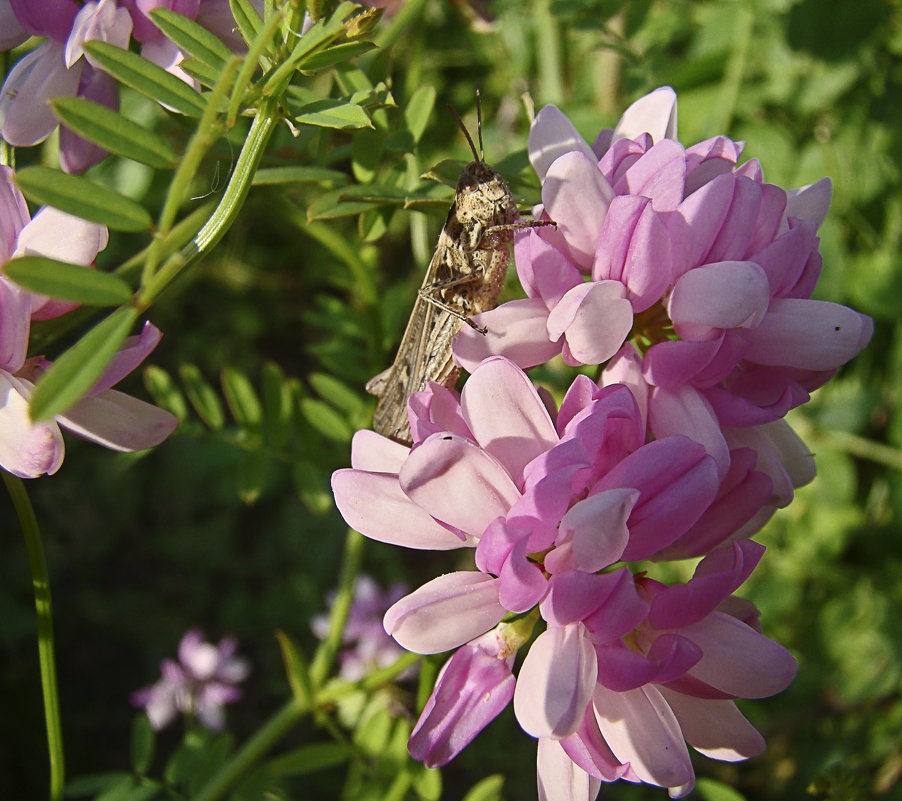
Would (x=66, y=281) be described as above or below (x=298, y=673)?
above

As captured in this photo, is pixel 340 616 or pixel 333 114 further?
pixel 340 616

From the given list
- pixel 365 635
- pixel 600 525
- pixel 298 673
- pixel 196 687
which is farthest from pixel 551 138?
pixel 196 687

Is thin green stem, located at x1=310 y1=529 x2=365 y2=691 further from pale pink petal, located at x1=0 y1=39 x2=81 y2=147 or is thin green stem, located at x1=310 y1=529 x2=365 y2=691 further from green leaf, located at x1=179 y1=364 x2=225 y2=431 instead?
pale pink petal, located at x1=0 y1=39 x2=81 y2=147

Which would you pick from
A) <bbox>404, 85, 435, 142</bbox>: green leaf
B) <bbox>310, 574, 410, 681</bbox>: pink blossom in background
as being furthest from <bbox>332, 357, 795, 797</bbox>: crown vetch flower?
<bbox>310, 574, 410, 681</bbox>: pink blossom in background

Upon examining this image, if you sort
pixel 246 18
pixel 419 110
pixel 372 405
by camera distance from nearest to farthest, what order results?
pixel 246 18
pixel 419 110
pixel 372 405

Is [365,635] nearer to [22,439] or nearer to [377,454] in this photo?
[377,454]

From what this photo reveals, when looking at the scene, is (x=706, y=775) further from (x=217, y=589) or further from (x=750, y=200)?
A: (x=750, y=200)

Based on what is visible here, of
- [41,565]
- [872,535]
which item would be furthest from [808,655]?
[41,565]

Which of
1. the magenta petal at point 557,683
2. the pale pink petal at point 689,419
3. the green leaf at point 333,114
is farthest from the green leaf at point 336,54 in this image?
the magenta petal at point 557,683
